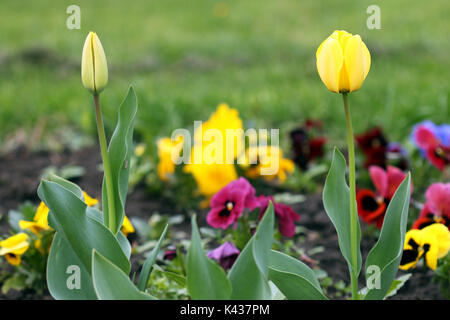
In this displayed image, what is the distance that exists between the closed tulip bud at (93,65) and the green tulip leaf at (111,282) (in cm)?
38

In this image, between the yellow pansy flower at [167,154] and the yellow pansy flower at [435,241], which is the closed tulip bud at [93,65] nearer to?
the yellow pansy flower at [435,241]

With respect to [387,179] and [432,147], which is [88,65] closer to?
[387,179]

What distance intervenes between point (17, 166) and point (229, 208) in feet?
6.47

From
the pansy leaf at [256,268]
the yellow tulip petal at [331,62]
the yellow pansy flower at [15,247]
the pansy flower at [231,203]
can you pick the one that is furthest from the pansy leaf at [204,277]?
the yellow pansy flower at [15,247]

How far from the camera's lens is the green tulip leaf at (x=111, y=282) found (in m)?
1.08

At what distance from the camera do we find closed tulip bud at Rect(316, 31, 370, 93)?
118cm

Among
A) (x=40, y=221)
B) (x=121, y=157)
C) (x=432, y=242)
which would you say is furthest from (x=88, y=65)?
(x=432, y=242)

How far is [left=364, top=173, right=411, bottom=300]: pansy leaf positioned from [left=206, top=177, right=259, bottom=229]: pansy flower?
19.8 inches

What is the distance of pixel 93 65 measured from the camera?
1.25 m

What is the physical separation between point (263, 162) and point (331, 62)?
1.42m

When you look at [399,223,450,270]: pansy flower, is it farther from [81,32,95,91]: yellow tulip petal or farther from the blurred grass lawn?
the blurred grass lawn

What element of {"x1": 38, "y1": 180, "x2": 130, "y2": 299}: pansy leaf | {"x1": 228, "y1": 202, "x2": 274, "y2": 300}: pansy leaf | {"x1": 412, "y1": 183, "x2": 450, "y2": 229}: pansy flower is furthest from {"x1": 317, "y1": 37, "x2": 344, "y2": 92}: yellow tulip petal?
{"x1": 412, "y1": 183, "x2": 450, "y2": 229}: pansy flower
